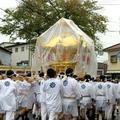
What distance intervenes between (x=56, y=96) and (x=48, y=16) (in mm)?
33320

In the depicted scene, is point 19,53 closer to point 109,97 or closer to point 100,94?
point 109,97

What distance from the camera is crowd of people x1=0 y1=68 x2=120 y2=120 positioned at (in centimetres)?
1344

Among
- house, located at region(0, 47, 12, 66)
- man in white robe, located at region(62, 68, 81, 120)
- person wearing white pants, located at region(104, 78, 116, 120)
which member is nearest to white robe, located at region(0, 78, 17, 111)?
man in white robe, located at region(62, 68, 81, 120)

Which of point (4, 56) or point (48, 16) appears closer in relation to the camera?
point (48, 16)

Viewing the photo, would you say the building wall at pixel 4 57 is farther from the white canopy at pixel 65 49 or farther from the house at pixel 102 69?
the white canopy at pixel 65 49

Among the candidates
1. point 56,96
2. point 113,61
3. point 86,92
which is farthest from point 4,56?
point 56,96

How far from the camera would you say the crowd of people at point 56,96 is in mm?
13438

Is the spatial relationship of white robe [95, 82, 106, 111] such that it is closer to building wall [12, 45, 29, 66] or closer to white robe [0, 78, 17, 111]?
white robe [0, 78, 17, 111]

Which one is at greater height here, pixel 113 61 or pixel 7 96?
pixel 113 61

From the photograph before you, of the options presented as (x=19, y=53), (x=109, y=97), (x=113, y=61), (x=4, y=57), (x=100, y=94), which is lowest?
(x=109, y=97)

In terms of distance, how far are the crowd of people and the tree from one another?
2578 centimetres

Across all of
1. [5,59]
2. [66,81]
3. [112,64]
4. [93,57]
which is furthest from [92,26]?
[66,81]

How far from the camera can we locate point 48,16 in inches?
1847

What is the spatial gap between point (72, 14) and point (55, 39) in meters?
26.2
